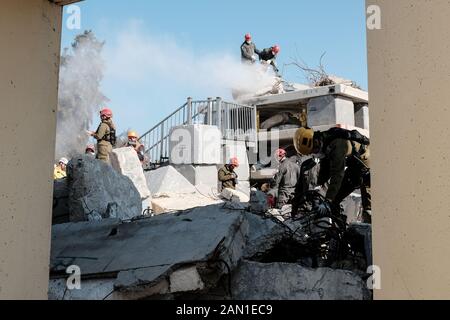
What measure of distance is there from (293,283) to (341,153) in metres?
2.52

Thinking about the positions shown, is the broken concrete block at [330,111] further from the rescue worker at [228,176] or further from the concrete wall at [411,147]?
the concrete wall at [411,147]

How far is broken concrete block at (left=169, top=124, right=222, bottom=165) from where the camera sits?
486 inches

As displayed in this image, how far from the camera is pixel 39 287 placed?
9.66ft

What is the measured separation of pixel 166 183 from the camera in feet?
33.3

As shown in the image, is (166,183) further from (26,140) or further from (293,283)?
(26,140)

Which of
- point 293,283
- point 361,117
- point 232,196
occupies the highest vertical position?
point 361,117

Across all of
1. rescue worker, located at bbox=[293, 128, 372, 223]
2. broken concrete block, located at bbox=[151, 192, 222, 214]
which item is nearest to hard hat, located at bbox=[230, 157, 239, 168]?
broken concrete block, located at bbox=[151, 192, 222, 214]

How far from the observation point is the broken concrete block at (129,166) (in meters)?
8.99

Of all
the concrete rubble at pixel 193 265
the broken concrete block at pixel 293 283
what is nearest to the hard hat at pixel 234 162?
the concrete rubble at pixel 193 265

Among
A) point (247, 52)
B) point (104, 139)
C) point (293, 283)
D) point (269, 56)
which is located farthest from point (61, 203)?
point (269, 56)
